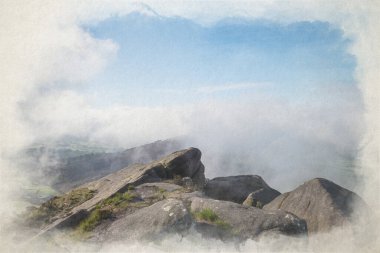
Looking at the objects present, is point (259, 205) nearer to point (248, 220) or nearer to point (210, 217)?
point (248, 220)

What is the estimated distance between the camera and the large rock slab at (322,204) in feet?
54.6

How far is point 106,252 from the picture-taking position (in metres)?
14.5

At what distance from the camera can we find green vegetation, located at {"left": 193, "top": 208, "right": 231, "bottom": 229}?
588 inches

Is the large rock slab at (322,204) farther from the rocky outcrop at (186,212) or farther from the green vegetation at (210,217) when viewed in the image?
the green vegetation at (210,217)

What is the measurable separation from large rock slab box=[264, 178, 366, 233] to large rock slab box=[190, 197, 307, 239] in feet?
7.25

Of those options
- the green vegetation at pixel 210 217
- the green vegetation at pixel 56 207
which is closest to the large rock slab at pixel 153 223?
the green vegetation at pixel 210 217

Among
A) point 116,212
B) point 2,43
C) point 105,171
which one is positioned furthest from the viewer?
point 105,171

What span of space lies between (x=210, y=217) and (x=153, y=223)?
2.55 metres

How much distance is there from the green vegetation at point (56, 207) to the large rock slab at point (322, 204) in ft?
43.9

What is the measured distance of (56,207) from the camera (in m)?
22.5

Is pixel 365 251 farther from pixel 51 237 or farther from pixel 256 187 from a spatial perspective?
pixel 51 237

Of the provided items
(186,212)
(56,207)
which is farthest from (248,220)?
(56,207)

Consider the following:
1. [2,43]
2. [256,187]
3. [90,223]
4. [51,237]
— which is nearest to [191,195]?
[90,223]

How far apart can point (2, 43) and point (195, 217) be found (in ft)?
63.0
